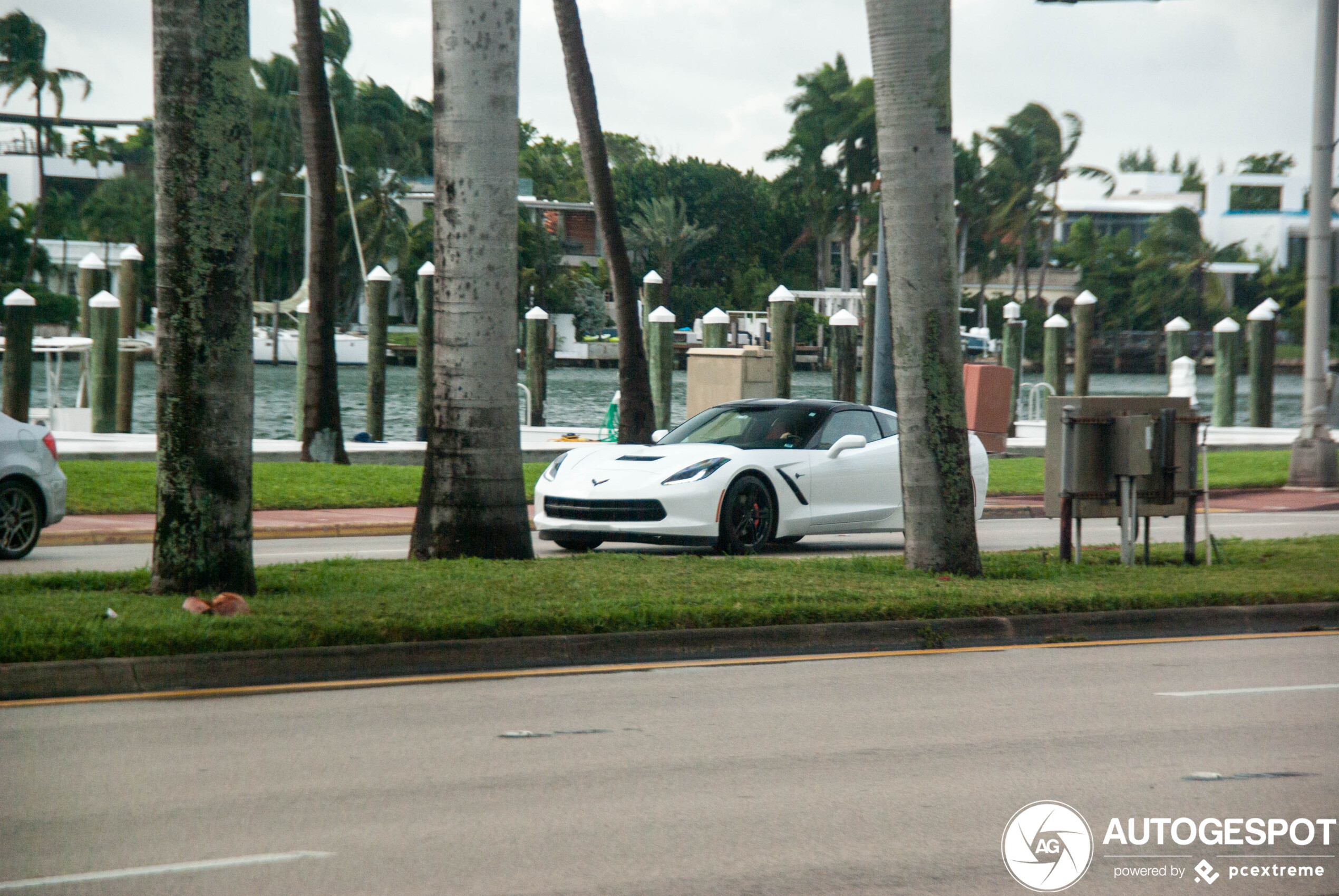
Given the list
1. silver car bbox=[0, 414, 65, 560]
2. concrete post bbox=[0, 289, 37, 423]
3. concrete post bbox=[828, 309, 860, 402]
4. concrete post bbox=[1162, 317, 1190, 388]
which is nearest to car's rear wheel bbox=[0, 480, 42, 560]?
silver car bbox=[0, 414, 65, 560]

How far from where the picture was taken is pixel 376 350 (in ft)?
90.5

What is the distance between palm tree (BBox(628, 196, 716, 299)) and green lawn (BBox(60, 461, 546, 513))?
76513 mm

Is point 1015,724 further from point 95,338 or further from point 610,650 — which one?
point 95,338

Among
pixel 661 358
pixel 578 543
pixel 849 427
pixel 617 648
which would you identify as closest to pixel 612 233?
pixel 661 358

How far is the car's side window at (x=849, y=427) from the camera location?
15070mm

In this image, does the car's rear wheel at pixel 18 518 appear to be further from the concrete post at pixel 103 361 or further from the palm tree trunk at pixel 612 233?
the concrete post at pixel 103 361

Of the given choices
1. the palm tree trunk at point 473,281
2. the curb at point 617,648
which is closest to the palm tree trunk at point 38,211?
the palm tree trunk at point 473,281

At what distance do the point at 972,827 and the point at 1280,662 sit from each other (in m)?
4.74

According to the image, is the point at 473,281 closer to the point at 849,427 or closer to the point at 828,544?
the point at 849,427

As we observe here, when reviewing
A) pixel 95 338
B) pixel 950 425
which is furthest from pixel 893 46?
pixel 95 338

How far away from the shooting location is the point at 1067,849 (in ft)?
17.6

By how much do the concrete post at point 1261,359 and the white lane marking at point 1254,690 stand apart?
28.1 m

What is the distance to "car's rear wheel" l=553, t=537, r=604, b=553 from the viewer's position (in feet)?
46.4

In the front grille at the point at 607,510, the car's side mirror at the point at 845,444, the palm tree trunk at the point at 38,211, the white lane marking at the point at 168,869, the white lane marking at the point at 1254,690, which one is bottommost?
the white lane marking at the point at 1254,690
